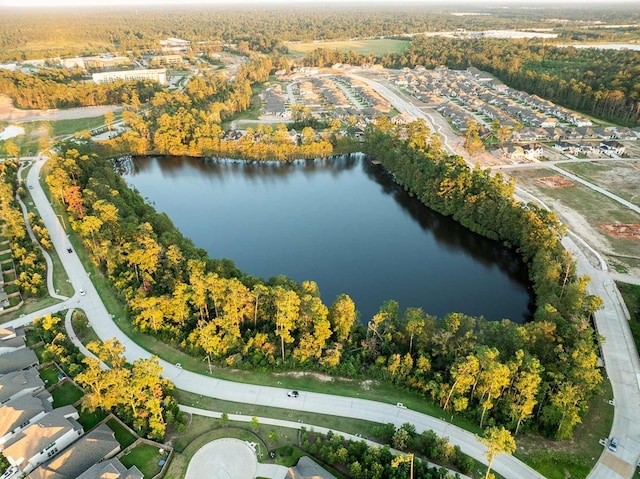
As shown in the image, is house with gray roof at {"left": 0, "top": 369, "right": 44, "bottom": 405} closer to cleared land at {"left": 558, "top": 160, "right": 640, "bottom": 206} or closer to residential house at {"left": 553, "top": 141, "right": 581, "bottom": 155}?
cleared land at {"left": 558, "top": 160, "right": 640, "bottom": 206}

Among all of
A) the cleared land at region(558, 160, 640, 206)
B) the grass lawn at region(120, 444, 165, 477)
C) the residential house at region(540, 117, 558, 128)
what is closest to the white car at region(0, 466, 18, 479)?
the grass lawn at region(120, 444, 165, 477)

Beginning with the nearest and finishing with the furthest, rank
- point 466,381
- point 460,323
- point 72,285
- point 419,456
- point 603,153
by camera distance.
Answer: point 419,456
point 466,381
point 460,323
point 72,285
point 603,153

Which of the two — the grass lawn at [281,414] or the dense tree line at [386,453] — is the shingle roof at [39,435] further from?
the dense tree line at [386,453]

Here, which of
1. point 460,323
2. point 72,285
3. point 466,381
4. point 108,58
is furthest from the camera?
point 108,58

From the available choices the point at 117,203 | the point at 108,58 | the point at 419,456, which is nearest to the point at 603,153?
the point at 419,456

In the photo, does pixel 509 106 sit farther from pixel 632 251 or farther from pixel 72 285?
pixel 72 285

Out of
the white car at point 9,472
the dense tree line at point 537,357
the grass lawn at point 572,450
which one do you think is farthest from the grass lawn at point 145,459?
the grass lawn at point 572,450
